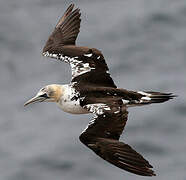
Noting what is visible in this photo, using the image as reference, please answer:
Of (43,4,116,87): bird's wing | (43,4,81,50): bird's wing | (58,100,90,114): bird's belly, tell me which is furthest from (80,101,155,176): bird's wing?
(43,4,81,50): bird's wing

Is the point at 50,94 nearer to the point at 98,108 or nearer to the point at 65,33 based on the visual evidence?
the point at 98,108

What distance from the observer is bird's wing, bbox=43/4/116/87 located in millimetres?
20547

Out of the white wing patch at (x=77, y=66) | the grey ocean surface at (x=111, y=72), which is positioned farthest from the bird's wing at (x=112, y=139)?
the grey ocean surface at (x=111, y=72)

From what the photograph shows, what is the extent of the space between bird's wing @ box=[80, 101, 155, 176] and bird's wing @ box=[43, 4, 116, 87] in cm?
155

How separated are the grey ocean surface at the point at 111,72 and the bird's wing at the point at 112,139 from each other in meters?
6.89

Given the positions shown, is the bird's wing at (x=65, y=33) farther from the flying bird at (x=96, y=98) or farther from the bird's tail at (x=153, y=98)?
the bird's tail at (x=153, y=98)

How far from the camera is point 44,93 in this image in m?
20.4

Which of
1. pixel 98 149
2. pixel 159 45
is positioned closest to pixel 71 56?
pixel 98 149

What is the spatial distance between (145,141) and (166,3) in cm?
680

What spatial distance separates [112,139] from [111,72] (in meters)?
10.5

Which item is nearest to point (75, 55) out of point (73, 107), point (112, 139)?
point (73, 107)

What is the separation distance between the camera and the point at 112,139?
59.1ft

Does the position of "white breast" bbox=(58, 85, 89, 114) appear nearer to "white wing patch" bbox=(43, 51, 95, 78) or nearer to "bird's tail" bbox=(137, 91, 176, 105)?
"white wing patch" bbox=(43, 51, 95, 78)

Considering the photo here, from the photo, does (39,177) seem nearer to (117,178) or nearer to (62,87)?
(117,178)
